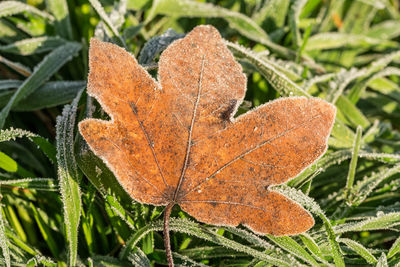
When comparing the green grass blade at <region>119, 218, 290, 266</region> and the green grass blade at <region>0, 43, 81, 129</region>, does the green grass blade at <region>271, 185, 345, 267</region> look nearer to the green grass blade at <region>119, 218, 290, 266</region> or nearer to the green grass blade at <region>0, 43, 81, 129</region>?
the green grass blade at <region>119, 218, 290, 266</region>

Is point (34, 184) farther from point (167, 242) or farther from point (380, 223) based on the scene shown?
point (380, 223)

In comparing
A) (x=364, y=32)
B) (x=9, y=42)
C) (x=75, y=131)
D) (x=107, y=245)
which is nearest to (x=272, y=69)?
(x=75, y=131)

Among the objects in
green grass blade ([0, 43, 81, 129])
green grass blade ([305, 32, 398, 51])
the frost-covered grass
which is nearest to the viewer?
the frost-covered grass

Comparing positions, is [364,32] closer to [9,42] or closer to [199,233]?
[199,233]

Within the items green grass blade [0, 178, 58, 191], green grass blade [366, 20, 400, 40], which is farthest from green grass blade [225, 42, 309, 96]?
green grass blade [366, 20, 400, 40]

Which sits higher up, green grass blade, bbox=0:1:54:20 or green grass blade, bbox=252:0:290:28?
green grass blade, bbox=0:1:54:20

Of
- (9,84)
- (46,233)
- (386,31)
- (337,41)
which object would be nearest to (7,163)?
(46,233)
